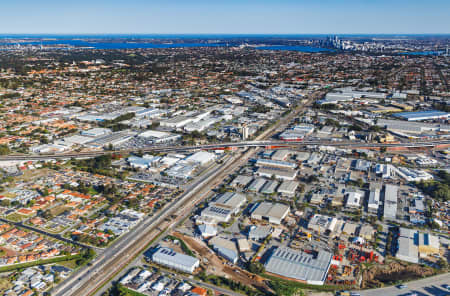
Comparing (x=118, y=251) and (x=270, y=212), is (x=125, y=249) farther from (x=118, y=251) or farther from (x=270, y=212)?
(x=270, y=212)

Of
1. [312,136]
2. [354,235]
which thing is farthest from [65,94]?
[354,235]

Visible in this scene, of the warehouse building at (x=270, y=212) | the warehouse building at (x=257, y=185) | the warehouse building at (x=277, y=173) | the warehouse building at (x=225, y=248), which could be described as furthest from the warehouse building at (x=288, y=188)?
the warehouse building at (x=225, y=248)

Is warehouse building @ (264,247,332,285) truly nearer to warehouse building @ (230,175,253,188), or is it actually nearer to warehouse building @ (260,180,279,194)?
warehouse building @ (260,180,279,194)

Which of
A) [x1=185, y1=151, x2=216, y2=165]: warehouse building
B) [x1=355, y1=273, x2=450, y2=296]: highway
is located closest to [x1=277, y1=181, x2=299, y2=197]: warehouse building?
[x1=185, y1=151, x2=216, y2=165]: warehouse building

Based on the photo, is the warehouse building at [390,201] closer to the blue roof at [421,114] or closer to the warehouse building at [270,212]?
the warehouse building at [270,212]

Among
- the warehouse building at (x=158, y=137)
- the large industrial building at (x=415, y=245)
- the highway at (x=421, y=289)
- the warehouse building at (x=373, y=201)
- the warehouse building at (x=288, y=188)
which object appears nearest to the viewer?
the highway at (x=421, y=289)

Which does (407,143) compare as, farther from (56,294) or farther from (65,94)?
(65,94)
